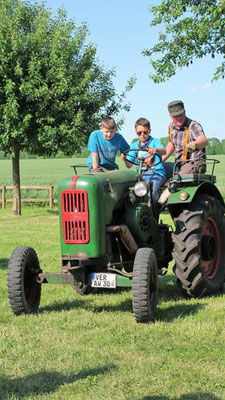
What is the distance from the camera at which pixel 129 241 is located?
616 centimetres

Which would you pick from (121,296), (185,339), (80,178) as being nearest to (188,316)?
(185,339)

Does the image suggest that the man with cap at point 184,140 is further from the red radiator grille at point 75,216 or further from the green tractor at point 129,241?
the red radiator grille at point 75,216

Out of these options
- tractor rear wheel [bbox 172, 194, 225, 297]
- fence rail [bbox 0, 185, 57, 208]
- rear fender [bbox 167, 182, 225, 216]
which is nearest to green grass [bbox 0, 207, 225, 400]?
tractor rear wheel [bbox 172, 194, 225, 297]

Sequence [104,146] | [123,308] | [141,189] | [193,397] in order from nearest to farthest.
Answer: [193,397], [141,189], [123,308], [104,146]

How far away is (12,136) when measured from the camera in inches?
746

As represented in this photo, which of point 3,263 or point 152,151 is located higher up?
point 152,151

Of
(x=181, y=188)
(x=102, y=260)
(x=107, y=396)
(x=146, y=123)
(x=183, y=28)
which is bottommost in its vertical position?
(x=107, y=396)

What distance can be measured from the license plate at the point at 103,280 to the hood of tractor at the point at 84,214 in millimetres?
213

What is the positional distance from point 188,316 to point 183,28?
12.8 m

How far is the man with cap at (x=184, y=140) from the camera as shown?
22.1 ft

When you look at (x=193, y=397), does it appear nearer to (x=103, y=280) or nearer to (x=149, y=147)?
(x=103, y=280)

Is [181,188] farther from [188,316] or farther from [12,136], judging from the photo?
[12,136]

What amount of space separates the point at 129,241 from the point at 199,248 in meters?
0.84

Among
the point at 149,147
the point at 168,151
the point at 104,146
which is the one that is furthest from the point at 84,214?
the point at 168,151
